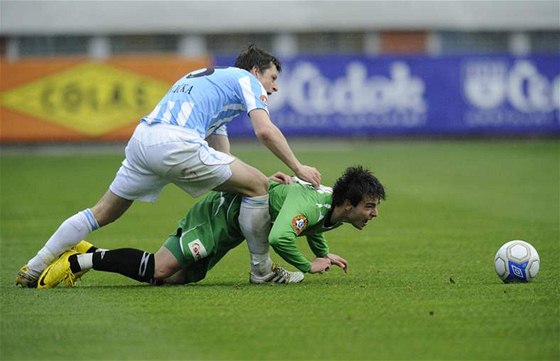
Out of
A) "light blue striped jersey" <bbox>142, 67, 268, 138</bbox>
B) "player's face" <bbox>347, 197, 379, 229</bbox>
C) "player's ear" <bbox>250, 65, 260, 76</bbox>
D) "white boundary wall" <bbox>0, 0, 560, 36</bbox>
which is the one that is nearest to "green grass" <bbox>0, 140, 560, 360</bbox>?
"player's face" <bbox>347, 197, 379, 229</bbox>

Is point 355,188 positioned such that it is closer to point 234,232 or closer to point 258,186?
point 258,186

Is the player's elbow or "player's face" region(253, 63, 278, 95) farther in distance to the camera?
"player's face" region(253, 63, 278, 95)

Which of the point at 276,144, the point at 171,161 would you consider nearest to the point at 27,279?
the point at 171,161

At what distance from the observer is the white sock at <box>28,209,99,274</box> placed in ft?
27.0

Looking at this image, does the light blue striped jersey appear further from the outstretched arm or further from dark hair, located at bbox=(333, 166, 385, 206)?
dark hair, located at bbox=(333, 166, 385, 206)

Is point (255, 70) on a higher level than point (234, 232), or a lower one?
higher

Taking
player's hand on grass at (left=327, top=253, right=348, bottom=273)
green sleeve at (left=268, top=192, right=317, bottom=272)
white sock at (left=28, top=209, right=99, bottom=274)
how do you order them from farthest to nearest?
white sock at (left=28, top=209, right=99, bottom=274) < player's hand on grass at (left=327, top=253, right=348, bottom=273) < green sleeve at (left=268, top=192, right=317, bottom=272)

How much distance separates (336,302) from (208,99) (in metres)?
1.78

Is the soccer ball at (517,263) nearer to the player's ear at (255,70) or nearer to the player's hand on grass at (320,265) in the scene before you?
the player's hand on grass at (320,265)

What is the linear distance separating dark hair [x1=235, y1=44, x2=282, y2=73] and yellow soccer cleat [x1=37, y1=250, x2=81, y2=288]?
1.94m

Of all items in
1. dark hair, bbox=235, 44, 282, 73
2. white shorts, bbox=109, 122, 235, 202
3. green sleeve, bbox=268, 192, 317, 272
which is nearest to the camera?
green sleeve, bbox=268, 192, 317, 272

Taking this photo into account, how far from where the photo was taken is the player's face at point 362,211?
8078mm

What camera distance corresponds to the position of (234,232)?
847cm

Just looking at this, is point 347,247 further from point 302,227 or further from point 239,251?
point 302,227
